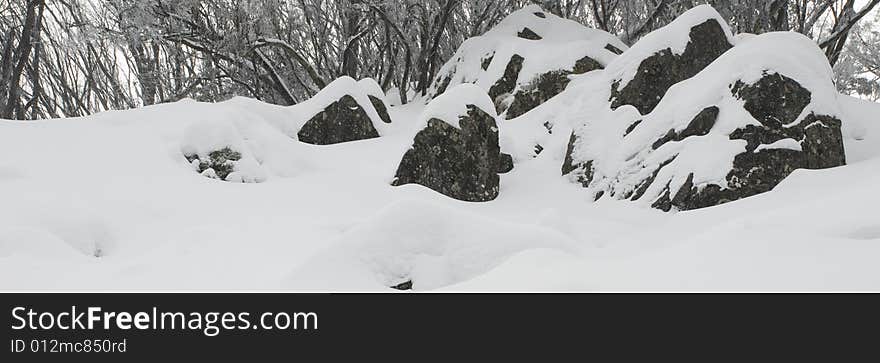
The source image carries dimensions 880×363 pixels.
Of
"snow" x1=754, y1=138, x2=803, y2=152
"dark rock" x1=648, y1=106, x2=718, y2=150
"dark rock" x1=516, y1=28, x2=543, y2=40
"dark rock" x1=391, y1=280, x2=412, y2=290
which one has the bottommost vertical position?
"dark rock" x1=391, y1=280, x2=412, y2=290

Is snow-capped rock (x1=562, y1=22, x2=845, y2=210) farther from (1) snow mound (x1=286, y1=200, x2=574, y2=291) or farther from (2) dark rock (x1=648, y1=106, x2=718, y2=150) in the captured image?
(1) snow mound (x1=286, y1=200, x2=574, y2=291)

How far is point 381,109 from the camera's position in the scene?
30.3 ft

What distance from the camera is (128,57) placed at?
1622 centimetres

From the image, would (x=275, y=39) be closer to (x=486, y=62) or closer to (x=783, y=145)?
(x=486, y=62)

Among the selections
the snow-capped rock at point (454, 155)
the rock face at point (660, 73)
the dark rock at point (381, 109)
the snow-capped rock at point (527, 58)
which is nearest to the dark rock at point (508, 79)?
the snow-capped rock at point (527, 58)

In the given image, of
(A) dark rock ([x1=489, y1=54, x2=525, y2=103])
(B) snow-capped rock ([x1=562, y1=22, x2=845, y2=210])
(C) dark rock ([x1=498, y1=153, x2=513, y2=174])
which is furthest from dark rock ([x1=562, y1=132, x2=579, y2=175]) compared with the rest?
(A) dark rock ([x1=489, y1=54, x2=525, y2=103])

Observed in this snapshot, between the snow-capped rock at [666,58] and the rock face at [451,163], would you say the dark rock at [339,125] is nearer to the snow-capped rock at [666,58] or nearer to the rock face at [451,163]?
the rock face at [451,163]

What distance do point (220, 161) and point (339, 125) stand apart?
2451 millimetres

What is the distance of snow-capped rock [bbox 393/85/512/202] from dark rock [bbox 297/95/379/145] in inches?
81.7

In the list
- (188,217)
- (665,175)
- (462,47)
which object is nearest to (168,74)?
(462,47)

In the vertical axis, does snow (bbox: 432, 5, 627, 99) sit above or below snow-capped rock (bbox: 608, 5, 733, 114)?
above

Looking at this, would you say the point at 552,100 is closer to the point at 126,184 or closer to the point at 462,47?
the point at 462,47

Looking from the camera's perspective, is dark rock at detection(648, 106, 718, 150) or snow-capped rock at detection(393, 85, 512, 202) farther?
snow-capped rock at detection(393, 85, 512, 202)
